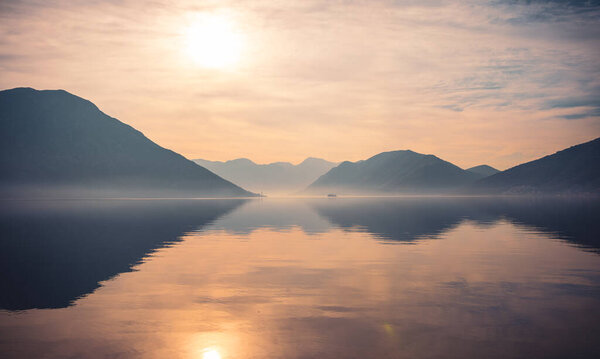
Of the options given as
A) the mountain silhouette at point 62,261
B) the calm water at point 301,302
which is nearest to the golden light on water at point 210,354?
the calm water at point 301,302

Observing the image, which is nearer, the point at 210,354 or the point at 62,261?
the point at 210,354

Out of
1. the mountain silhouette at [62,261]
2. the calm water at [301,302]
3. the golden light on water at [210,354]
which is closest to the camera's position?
the golden light on water at [210,354]

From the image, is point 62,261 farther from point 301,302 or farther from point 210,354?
point 210,354

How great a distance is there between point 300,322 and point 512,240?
38.3m

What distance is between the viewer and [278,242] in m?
50.5

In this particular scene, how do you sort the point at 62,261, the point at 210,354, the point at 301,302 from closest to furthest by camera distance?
the point at 210,354 < the point at 301,302 < the point at 62,261

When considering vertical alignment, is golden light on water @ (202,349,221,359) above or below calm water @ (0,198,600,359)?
below

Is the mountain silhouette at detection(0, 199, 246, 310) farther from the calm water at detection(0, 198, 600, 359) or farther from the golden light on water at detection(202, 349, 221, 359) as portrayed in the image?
the golden light on water at detection(202, 349, 221, 359)

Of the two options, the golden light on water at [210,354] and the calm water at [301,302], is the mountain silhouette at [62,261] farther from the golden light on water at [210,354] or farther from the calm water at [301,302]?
the golden light on water at [210,354]

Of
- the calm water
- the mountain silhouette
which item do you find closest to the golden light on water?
the calm water

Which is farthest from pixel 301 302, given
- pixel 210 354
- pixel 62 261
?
pixel 62 261

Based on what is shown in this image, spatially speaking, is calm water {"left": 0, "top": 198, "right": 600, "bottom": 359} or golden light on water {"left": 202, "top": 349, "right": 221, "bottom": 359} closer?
golden light on water {"left": 202, "top": 349, "right": 221, "bottom": 359}

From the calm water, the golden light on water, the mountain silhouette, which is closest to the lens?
the golden light on water

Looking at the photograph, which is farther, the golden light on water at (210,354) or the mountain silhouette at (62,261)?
the mountain silhouette at (62,261)
